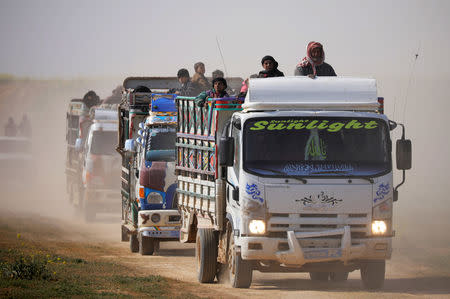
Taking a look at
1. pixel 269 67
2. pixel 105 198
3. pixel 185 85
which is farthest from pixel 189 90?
pixel 105 198

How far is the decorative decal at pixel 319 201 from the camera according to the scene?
14312 millimetres

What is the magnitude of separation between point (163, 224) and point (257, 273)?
112 inches

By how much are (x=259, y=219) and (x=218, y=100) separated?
2.33 m

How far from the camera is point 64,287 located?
1496 centimetres

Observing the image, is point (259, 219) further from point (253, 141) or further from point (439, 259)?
point (439, 259)

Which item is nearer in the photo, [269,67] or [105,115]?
[269,67]

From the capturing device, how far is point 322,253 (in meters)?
14.4

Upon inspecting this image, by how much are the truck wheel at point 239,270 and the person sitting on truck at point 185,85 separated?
865cm

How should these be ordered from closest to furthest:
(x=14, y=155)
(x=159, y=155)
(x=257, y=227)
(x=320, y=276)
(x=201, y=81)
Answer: (x=257, y=227) → (x=320, y=276) → (x=159, y=155) → (x=201, y=81) → (x=14, y=155)

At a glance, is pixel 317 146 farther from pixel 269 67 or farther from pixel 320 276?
pixel 320 276

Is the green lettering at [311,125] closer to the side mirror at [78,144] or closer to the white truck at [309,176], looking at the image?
the white truck at [309,176]

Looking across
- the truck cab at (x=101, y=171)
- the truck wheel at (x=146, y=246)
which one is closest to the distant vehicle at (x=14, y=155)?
the truck cab at (x=101, y=171)

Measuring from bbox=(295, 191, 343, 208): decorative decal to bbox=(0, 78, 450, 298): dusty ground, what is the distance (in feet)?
4.04

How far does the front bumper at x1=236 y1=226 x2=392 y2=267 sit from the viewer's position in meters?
14.3
